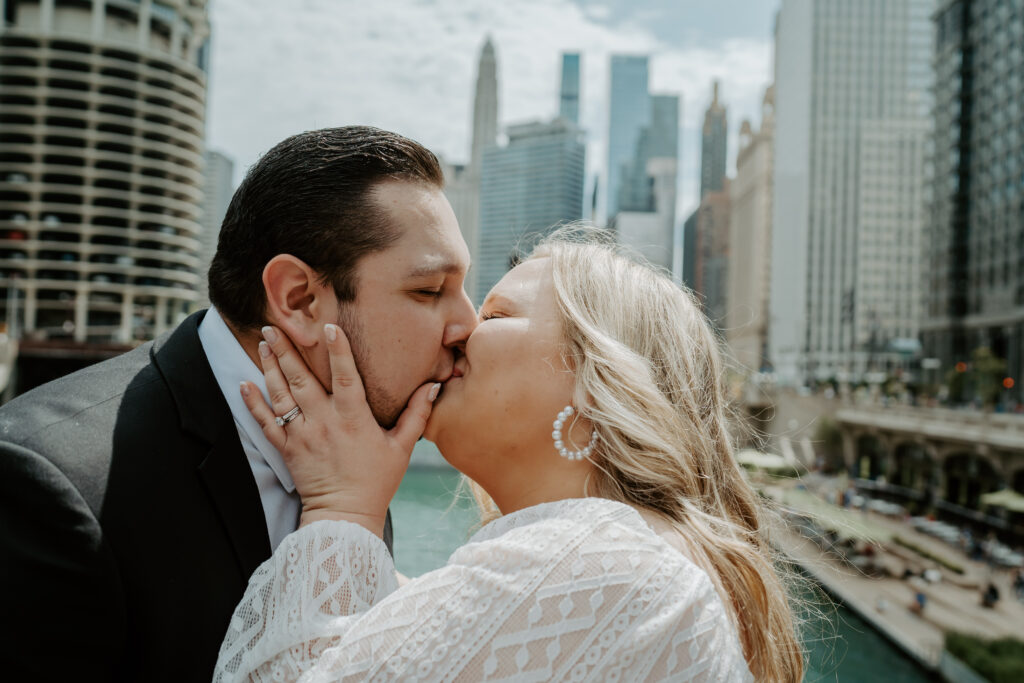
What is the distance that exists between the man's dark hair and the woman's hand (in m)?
0.17

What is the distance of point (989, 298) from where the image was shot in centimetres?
6359

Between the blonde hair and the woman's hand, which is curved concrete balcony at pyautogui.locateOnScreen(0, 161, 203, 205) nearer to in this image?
the woman's hand

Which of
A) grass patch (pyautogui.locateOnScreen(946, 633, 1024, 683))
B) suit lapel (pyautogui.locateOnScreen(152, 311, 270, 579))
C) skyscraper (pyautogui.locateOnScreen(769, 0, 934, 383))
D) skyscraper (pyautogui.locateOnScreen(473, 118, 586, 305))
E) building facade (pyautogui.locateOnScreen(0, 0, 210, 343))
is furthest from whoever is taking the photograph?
skyscraper (pyautogui.locateOnScreen(769, 0, 934, 383))

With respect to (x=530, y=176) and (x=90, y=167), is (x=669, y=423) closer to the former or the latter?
(x=530, y=176)

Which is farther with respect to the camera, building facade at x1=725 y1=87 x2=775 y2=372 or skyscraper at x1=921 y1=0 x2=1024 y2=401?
building facade at x1=725 y1=87 x2=775 y2=372

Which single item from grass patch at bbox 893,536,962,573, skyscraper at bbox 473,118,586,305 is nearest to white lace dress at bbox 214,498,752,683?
skyscraper at bbox 473,118,586,305

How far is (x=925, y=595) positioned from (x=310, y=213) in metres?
25.5

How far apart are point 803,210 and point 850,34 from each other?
98.0ft

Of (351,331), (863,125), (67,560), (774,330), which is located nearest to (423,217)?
(351,331)

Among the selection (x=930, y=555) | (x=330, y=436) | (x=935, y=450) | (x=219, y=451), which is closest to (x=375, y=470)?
(x=330, y=436)

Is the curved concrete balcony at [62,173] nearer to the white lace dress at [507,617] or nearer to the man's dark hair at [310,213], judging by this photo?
the man's dark hair at [310,213]

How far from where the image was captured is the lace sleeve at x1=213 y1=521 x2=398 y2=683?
1839 millimetres

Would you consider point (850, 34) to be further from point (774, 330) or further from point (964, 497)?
point (964, 497)

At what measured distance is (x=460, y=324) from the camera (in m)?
2.53
